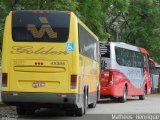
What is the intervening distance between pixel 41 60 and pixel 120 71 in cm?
1216

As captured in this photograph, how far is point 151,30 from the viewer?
1768 inches

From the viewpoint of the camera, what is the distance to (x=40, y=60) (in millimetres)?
16922

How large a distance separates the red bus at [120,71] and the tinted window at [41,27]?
1042cm

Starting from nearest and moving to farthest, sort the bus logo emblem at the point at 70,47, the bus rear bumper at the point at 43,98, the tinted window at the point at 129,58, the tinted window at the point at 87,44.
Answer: the bus rear bumper at the point at 43,98 < the bus logo emblem at the point at 70,47 < the tinted window at the point at 87,44 < the tinted window at the point at 129,58

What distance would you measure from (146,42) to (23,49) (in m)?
29.9

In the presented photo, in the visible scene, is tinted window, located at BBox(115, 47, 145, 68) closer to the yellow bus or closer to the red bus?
the red bus

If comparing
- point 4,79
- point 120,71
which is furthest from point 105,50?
point 4,79

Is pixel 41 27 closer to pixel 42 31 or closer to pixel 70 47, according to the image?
pixel 42 31

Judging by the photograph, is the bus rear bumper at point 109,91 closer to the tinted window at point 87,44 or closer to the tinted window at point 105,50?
the tinted window at point 105,50

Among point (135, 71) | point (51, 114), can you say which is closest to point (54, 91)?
point (51, 114)

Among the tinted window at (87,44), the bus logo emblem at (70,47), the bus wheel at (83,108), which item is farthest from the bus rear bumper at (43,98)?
the tinted window at (87,44)

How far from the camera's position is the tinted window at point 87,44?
1808cm

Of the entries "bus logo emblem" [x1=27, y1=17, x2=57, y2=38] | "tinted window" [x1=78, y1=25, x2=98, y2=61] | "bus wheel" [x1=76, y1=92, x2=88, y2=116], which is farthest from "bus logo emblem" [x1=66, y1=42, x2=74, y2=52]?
"bus wheel" [x1=76, y1=92, x2=88, y2=116]

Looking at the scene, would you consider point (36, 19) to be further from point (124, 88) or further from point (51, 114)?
point (124, 88)
